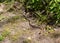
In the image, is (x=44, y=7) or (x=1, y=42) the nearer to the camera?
(x=1, y=42)

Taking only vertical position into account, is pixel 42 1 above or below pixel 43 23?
above

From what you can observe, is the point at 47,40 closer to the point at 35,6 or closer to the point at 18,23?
the point at 18,23

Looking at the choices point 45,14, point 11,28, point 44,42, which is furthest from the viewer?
point 45,14

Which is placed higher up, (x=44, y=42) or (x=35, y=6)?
(x=35, y=6)

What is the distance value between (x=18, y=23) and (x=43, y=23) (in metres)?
0.48

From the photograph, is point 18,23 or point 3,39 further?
point 18,23

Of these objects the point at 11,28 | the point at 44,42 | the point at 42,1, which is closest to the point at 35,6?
the point at 42,1

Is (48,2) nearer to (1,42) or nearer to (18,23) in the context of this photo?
(18,23)

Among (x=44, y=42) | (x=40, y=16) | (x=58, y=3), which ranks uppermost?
(x=58, y=3)

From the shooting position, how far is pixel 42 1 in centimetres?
398

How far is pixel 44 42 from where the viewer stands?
3.27 m

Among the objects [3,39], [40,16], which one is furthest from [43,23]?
[3,39]

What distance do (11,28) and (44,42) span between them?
0.71 m

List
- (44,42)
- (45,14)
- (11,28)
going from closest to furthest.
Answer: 1. (44,42)
2. (11,28)
3. (45,14)
